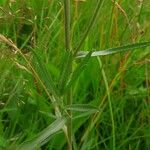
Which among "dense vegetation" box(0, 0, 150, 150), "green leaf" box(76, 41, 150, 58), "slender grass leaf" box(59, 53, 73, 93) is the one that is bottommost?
"dense vegetation" box(0, 0, 150, 150)

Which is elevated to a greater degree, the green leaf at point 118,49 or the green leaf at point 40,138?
the green leaf at point 118,49

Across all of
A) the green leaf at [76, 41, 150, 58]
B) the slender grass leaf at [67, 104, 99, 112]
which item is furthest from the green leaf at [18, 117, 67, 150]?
the green leaf at [76, 41, 150, 58]

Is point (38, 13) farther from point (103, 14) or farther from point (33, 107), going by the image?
point (33, 107)

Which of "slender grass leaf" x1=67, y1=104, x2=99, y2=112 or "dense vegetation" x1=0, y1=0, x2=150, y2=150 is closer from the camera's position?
"slender grass leaf" x1=67, y1=104, x2=99, y2=112

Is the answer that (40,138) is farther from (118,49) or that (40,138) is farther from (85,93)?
(85,93)

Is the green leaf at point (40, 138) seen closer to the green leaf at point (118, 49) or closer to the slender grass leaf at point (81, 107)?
the slender grass leaf at point (81, 107)

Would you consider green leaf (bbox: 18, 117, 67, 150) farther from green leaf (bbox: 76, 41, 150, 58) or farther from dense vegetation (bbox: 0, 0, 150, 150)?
green leaf (bbox: 76, 41, 150, 58)

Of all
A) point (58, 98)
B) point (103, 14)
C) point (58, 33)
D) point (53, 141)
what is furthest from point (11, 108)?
point (103, 14)

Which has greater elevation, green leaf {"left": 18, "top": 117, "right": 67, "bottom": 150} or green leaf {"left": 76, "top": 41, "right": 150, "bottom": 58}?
green leaf {"left": 76, "top": 41, "right": 150, "bottom": 58}

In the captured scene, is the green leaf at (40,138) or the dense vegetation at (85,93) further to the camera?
the dense vegetation at (85,93)

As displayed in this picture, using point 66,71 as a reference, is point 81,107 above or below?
below

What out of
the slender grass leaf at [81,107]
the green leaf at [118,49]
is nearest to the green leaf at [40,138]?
the slender grass leaf at [81,107]

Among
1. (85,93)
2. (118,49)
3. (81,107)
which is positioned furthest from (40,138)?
(85,93)
